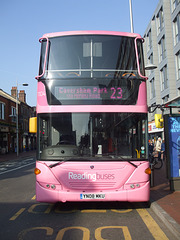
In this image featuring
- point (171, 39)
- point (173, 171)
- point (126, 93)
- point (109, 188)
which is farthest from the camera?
point (171, 39)

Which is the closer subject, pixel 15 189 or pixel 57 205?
pixel 57 205

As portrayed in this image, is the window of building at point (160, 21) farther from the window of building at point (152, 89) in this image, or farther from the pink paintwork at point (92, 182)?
the pink paintwork at point (92, 182)

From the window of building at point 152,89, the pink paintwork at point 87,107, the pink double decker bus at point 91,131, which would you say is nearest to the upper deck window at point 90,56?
the pink double decker bus at point 91,131

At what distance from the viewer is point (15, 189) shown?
9.90 metres

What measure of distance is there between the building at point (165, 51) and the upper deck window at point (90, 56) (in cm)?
2084

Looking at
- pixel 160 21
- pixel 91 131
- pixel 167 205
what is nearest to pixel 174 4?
pixel 160 21

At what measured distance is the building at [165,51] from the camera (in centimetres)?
2898

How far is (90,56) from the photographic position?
22.9 ft

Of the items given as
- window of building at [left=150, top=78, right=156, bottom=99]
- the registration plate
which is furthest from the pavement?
window of building at [left=150, top=78, right=156, bottom=99]

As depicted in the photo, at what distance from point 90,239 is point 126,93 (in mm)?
3504

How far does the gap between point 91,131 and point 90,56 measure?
6.89 ft

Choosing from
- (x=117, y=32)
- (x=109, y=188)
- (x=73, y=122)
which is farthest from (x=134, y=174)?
(x=117, y=32)

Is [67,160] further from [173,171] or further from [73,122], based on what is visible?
[173,171]

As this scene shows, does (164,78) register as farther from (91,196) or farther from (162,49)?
(91,196)
